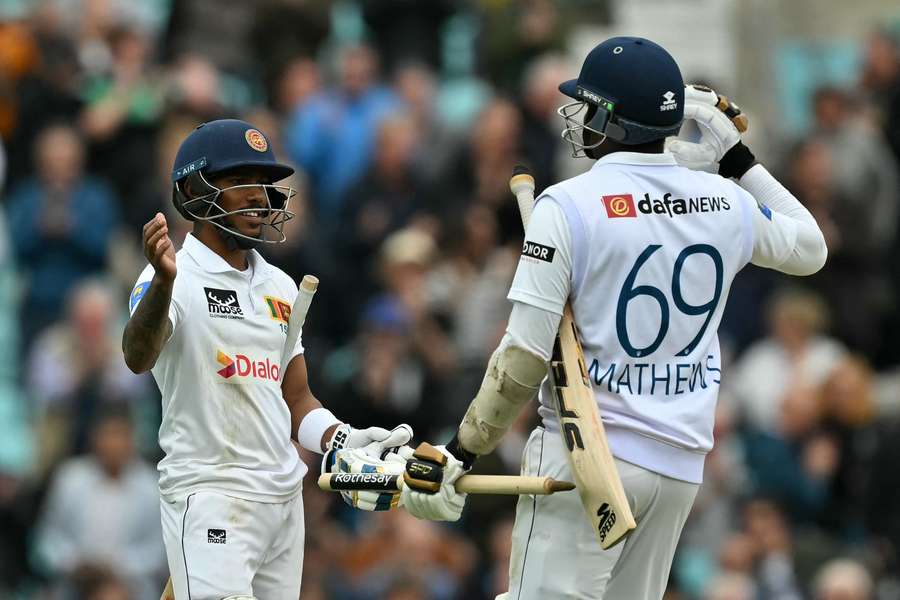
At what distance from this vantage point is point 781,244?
7711 mm

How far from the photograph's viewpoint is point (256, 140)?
25.9 feet

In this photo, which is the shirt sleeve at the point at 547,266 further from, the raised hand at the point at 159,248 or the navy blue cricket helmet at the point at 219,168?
the raised hand at the point at 159,248

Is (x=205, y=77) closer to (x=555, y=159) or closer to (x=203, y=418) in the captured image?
(x=555, y=159)

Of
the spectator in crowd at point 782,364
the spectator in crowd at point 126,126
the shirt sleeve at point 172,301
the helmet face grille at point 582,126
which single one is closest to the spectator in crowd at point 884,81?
the spectator in crowd at point 782,364

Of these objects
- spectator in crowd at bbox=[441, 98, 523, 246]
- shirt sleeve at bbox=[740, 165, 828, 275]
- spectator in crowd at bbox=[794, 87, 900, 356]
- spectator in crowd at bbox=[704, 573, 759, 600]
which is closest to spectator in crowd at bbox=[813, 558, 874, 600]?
spectator in crowd at bbox=[704, 573, 759, 600]

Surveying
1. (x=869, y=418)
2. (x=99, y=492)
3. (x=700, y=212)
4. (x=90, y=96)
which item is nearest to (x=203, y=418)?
(x=700, y=212)

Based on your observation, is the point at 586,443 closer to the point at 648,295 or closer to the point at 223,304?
the point at 648,295

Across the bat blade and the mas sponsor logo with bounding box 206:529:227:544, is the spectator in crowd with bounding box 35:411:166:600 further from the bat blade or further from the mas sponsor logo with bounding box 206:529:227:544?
the bat blade

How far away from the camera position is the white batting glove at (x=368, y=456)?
7844 mm

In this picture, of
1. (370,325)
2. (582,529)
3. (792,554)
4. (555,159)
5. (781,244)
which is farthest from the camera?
(555,159)

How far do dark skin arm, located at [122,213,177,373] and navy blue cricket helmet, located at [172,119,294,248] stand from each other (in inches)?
19.9

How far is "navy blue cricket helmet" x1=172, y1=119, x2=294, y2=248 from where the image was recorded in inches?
307

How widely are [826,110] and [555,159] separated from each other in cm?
231

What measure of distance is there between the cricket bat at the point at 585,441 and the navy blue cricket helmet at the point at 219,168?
53.4 inches
